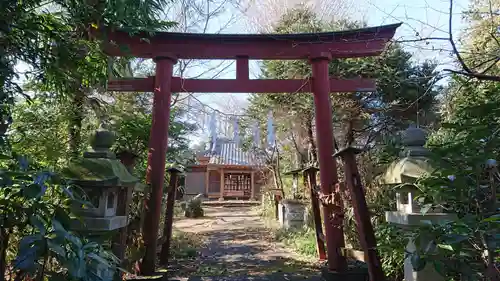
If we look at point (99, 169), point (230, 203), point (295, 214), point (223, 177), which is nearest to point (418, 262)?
point (99, 169)

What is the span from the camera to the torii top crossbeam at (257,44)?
14.6 feet

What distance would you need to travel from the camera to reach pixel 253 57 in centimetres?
473

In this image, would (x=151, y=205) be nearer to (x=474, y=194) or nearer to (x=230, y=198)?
(x=474, y=194)

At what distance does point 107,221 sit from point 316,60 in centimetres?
348

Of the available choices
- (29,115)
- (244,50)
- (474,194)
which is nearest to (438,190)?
(474,194)

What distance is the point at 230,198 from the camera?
822 inches

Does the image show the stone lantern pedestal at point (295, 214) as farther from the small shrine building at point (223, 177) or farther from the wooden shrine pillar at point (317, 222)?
the small shrine building at point (223, 177)

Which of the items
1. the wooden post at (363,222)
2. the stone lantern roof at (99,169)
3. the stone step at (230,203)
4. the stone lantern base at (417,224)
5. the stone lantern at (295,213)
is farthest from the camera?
the stone step at (230,203)

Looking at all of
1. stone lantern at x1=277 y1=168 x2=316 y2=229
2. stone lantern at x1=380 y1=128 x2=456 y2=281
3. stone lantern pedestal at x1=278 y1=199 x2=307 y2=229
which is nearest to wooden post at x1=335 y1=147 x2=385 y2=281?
stone lantern at x1=380 y1=128 x2=456 y2=281

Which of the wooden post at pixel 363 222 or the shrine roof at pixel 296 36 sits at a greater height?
the shrine roof at pixel 296 36

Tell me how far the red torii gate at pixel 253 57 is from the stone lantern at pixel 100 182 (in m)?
1.27

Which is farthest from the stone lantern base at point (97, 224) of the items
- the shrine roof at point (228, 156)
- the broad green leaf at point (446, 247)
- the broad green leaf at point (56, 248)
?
the shrine roof at point (228, 156)

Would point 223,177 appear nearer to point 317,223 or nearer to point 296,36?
point 317,223

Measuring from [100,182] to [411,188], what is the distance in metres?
2.54
